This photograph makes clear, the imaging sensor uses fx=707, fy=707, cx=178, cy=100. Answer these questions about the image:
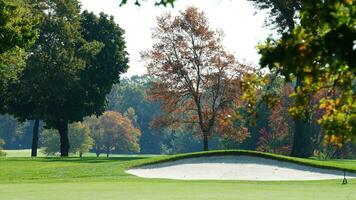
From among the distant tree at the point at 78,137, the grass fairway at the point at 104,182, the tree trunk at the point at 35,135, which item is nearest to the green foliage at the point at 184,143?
the distant tree at the point at 78,137

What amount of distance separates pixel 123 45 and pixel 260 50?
6479 centimetres

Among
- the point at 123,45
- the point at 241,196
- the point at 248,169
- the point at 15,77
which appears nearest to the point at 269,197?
the point at 241,196

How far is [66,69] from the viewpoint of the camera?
63125 mm

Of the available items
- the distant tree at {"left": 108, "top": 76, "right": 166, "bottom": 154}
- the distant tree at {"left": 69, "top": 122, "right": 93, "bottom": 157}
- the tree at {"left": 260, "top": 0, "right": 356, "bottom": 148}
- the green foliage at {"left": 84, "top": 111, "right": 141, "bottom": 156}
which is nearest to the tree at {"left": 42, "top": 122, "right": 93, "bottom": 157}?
the distant tree at {"left": 69, "top": 122, "right": 93, "bottom": 157}

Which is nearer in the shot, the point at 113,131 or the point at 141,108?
the point at 113,131

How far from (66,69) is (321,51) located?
189 feet

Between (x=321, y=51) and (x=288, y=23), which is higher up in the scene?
(x=288, y=23)

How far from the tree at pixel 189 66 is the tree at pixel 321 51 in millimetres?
54563

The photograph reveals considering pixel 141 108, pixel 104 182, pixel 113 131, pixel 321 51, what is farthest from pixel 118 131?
pixel 321 51

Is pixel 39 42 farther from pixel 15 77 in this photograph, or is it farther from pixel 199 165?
pixel 199 165

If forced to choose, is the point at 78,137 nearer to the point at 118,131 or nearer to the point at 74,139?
the point at 74,139

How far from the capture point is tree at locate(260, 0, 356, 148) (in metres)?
6.53

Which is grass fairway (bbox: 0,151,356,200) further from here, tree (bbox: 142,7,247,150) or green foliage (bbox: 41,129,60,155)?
green foliage (bbox: 41,129,60,155)

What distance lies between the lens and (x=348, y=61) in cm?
664
